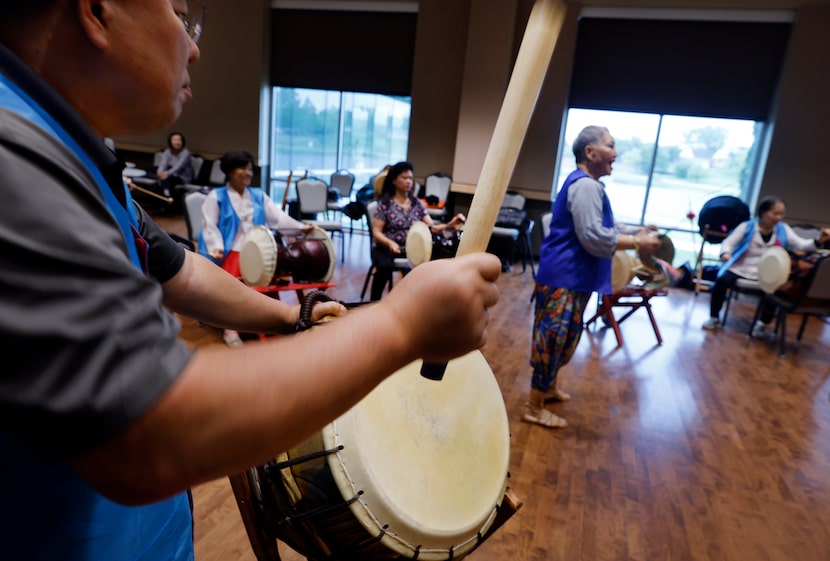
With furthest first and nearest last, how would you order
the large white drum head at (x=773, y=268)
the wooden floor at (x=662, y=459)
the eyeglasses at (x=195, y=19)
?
the large white drum head at (x=773, y=268), the wooden floor at (x=662, y=459), the eyeglasses at (x=195, y=19)

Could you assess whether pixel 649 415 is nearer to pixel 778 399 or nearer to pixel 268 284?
pixel 778 399

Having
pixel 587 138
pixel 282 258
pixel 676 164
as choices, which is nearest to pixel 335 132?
pixel 676 164

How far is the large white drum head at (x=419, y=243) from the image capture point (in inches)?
159

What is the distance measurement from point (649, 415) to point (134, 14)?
11.6 feet

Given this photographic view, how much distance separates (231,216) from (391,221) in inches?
50.7

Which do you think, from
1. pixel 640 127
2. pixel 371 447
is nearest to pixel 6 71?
pixel 371 447

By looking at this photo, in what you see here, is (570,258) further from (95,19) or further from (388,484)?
(95,19)

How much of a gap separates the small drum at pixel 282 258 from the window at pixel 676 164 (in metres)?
4.70

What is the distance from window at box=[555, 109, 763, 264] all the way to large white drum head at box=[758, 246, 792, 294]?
89.6 inches

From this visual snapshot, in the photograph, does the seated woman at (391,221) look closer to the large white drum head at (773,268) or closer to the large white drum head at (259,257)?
the large white drum head at (259,257)

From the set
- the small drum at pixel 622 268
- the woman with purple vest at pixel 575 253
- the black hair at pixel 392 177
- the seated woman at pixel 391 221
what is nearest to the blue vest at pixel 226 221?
the seated woman at pixel 391 221

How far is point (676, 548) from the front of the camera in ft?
7.20

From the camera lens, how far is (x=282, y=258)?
11.7ft

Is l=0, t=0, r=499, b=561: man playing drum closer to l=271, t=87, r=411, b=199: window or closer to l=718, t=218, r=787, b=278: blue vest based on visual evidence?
l=718, t=218, r=787, b=278: blue vest
